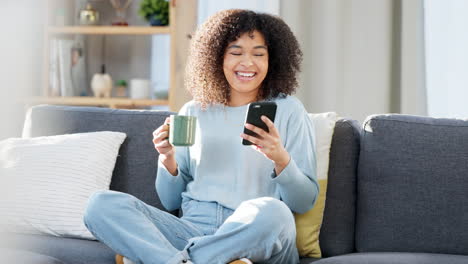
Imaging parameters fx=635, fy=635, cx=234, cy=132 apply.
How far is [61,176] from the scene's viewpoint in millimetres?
1997

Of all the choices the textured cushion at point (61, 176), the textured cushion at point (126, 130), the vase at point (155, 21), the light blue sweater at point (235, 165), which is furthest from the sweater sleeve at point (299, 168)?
the vase at point (155, 21)

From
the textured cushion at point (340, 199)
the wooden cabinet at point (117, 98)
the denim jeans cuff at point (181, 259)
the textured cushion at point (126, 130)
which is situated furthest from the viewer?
the wooden cabinet at point (117, 98)

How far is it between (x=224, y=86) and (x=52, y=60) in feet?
6.21

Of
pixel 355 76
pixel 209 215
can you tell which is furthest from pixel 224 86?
pixel 355 76

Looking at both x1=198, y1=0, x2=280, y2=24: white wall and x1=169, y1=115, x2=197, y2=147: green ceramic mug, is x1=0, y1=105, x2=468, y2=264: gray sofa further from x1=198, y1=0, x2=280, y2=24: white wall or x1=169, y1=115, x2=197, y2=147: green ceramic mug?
x1=198, y1=0, x2=280, y2=24: white wall

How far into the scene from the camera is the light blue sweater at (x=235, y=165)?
1.80 metres

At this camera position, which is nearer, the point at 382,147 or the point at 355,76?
the point at 382,147

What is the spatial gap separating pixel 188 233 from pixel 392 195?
61cm

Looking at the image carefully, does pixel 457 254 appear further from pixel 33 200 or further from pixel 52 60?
pixel 52 60

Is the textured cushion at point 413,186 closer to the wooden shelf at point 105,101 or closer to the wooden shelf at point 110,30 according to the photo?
the wooden shelf at point 105,101

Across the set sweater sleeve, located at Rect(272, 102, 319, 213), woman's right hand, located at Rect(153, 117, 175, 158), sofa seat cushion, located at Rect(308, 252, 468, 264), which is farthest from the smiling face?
sofa seat cushion, located at Rect(308, 252, 468, 264)

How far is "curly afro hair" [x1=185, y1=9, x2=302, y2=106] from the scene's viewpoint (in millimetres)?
1947

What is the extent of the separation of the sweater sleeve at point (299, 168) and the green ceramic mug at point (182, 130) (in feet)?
0.85

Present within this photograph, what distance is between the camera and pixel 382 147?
6.25 feet
